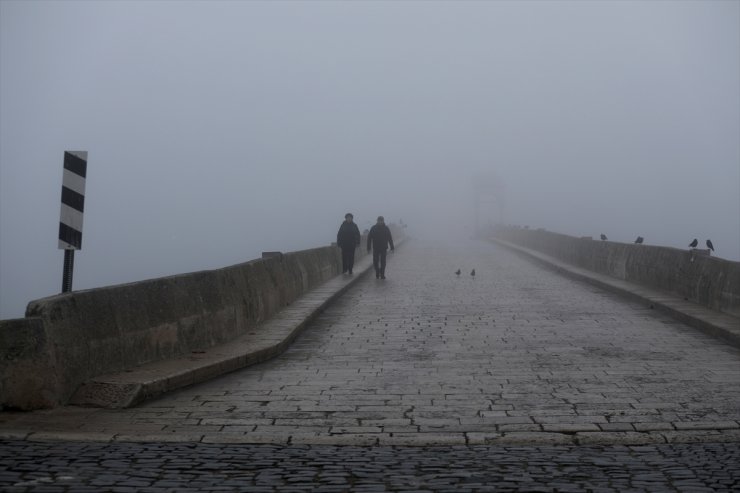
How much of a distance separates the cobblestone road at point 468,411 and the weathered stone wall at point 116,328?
0.33m

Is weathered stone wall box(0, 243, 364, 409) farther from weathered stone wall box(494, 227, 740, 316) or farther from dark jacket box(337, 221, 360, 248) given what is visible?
dark jacket box(337, 221, 360, 248)

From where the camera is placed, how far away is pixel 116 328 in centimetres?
841

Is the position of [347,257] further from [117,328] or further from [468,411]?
[468,411]

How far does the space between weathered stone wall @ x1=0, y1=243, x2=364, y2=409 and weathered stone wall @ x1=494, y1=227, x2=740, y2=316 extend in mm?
6907

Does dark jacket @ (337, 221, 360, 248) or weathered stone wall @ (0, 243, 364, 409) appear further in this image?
dark jacket @ (337, 221, 360, 248)

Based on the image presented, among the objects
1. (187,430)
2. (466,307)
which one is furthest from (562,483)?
(466,307)

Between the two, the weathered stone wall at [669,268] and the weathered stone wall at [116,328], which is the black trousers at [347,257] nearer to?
the weathered stone wall at [669,268]

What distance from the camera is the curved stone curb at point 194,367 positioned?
769cm

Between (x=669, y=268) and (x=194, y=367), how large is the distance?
11458 millimetres

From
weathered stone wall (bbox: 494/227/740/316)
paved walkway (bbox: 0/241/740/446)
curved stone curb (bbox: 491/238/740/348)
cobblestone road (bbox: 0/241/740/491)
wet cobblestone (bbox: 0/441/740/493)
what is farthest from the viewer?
weathered stone wall (bbox: 494/227/740/316)

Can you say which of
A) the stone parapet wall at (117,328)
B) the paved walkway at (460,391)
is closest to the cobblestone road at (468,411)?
the paved walkway at (460,391)

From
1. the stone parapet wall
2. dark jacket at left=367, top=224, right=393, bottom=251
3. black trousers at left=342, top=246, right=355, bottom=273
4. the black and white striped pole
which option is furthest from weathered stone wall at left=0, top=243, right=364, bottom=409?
dark jacket at left=367, top=224, right=393, bottom=251

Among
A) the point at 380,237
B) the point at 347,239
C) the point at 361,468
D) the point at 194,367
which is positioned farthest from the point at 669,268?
the point at 361,468

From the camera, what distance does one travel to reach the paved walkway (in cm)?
675
